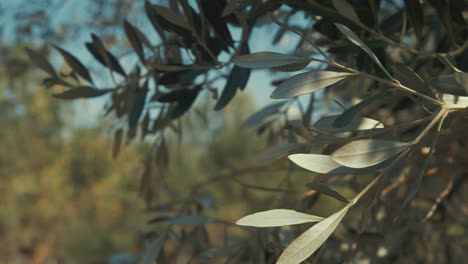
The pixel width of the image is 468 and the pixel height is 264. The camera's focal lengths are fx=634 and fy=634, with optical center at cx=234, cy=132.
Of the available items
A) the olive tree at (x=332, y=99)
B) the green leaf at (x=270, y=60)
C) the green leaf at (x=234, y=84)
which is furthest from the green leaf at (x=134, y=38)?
the green leaf at (x=270, y=60)

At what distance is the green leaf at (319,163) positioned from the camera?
397 mm

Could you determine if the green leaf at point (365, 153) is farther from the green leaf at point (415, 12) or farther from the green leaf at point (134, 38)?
the green leaf at point (134, 38)

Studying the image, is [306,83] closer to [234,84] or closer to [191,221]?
[234,84]

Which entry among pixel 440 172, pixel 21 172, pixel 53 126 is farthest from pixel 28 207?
pixel 440 172

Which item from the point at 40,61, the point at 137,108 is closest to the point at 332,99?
the point at 137,108

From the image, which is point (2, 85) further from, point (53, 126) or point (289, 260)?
point (289, 260)

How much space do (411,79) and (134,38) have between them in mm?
305

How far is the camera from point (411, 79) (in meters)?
0.42

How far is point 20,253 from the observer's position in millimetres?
6477

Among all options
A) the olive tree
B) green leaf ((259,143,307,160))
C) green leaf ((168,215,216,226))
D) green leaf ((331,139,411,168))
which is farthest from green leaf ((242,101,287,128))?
green leaf ((331,139,411,168))

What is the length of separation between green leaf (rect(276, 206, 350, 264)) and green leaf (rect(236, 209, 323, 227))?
0.01m

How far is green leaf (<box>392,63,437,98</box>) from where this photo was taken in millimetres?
413

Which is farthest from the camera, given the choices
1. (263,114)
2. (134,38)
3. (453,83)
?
(263,114)

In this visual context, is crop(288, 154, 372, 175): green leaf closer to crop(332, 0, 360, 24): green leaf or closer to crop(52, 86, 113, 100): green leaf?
crop(332, 0, 360, 24): green leaf
